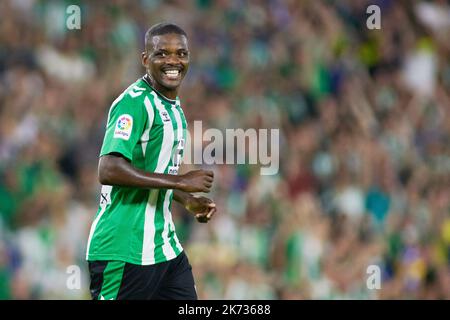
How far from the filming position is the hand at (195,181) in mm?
4961

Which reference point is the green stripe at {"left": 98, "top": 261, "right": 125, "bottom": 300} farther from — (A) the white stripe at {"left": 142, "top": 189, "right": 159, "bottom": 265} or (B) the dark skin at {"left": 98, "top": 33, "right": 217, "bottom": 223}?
(B) the dark skin at {"left": 98, "top": 33, "right": 217, "bottom": 223}

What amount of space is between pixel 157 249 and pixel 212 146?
4.72 metres

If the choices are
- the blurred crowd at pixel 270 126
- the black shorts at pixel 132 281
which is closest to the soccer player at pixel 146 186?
the black shorts at pixel 132 281

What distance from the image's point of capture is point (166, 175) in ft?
16.4

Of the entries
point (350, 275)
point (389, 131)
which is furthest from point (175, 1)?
point (350, 275)

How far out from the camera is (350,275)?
30.3 feet

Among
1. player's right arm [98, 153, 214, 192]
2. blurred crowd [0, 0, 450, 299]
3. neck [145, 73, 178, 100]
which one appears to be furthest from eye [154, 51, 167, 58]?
blurred crowd [0, 0, 450, 299]

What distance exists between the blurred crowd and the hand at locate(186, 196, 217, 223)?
341 centimetres

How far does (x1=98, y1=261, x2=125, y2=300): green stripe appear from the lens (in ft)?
16.8

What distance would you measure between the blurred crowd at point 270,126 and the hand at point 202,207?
3.41 meters

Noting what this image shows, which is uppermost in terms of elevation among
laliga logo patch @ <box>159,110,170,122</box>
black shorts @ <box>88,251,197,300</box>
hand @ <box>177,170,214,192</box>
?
laliga logo patch @ <box>159,110,170,122</box>

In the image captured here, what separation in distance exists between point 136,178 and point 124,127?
0.31 meters
